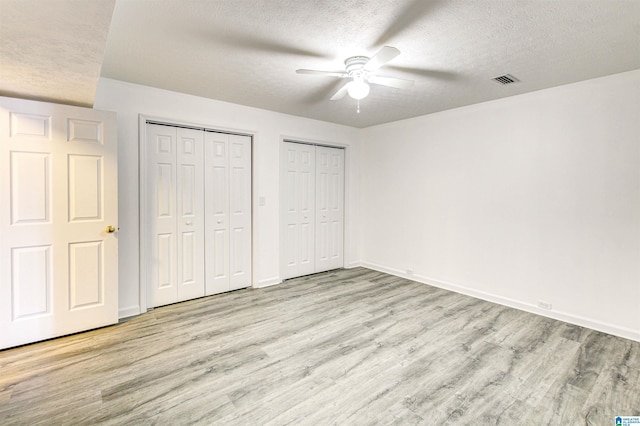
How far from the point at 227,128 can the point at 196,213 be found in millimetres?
1153

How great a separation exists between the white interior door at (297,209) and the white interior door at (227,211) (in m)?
0.57

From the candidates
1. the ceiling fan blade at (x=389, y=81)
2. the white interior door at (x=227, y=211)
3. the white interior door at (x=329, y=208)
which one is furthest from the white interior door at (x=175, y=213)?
the ceiling fan blade at (x=389, y=81)

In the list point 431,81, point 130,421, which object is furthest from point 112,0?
point 431,81

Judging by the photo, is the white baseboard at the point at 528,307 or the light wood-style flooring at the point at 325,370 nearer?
the light wood-style flooring at the point at 325,370

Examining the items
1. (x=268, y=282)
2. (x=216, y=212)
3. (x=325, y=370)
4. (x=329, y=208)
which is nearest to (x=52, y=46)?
(x=216, y=212)

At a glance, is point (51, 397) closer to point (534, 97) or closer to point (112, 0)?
point (112, 0)

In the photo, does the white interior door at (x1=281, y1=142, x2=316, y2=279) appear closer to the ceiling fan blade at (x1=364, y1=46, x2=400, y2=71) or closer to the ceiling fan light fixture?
the ceiling fan light fixture

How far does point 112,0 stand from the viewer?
4.22 feet

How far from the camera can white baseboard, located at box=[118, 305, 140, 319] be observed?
125 inches

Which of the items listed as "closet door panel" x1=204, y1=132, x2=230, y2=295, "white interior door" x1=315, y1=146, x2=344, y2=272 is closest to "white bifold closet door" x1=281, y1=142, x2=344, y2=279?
"white interior door" x1=315, y1=146, x2=344, y2=272

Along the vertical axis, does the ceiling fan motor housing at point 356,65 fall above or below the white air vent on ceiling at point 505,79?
below

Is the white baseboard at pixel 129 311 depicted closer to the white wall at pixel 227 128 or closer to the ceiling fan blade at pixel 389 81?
the white wall at pixel 227 128

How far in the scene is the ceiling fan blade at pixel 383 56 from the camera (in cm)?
197

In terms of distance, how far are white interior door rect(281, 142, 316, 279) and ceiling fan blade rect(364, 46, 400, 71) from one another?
2.39 m
